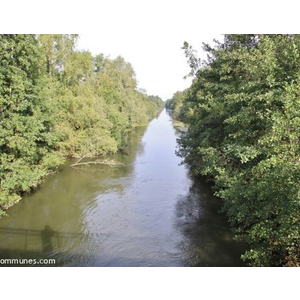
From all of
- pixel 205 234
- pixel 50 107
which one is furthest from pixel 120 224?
pixel 50 107

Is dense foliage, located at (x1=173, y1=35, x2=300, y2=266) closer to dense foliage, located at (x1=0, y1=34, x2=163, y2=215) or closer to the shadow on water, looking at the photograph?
the shadow on water

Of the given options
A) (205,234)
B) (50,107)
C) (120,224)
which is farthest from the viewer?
(50,107)

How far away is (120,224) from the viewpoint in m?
16.2

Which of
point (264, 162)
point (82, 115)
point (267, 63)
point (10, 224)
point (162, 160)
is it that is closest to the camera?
point (264, 162)

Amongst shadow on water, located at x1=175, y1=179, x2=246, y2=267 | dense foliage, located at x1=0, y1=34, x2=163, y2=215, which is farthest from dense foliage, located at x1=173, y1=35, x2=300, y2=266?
dense foliage, located at x1=0, y1=34, x2=163, y2=215

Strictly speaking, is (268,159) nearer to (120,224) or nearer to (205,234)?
(205,234)

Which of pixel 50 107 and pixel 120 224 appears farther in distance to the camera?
pixel 50 107

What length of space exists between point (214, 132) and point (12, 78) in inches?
480

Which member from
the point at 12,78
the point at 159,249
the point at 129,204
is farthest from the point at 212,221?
the point at 12,78

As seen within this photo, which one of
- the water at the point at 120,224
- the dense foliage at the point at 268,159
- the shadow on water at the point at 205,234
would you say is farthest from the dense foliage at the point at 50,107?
the dense foliage at the point at 268,159

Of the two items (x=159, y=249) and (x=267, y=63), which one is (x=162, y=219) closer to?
(x=159, y=249)

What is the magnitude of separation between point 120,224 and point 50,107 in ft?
32.4

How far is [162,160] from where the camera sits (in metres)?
32.1

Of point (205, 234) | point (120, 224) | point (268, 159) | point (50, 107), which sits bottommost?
point (120, 224)
